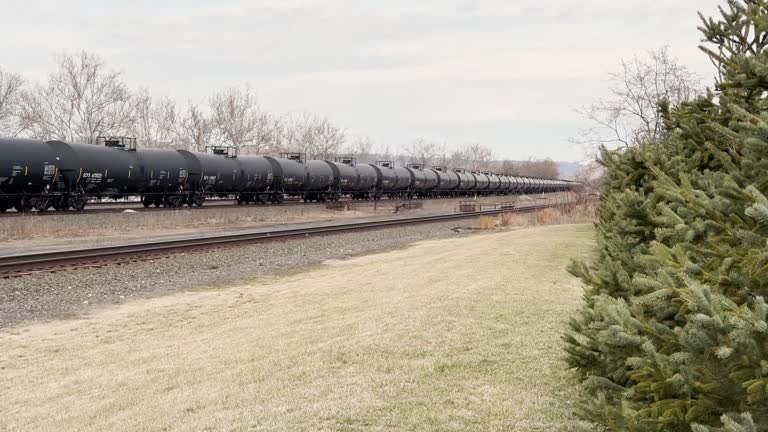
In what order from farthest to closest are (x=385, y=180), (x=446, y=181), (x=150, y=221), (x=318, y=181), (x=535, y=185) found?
1. (x=535, y=185)
2. (x=446, y=181)
3. (x=385, y=180)
4. (x=318, y=181)
5. (x=150, y=221)

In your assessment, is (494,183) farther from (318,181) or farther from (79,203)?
(79,203)

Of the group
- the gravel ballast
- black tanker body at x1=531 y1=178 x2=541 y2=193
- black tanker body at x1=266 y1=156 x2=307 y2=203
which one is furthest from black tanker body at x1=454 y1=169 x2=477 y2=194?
the gravel ballast

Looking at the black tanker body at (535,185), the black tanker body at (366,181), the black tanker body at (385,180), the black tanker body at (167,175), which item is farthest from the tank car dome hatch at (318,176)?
the black tanker body at (535,185)

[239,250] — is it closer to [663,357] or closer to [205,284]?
[205,284]

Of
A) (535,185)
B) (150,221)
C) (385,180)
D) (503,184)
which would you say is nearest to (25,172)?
(150,221)

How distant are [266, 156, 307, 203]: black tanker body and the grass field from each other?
3124cm

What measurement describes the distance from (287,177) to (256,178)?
11.6ft

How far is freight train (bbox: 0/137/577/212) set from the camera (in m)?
29.9

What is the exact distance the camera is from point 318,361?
8.45 meters

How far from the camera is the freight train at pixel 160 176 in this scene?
29.9m

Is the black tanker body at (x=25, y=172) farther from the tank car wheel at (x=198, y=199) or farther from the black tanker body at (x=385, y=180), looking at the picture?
the black tanker body at (x=385, y=180)

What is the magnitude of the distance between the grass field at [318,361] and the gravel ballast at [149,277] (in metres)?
1.08

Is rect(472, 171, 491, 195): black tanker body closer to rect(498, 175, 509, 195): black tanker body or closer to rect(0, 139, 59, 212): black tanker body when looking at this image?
rect(498, 175, 509, 195): black tanker body

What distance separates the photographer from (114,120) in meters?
79.1
